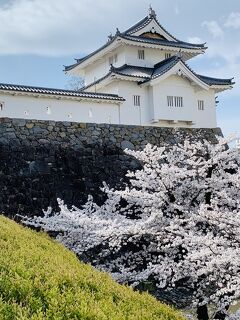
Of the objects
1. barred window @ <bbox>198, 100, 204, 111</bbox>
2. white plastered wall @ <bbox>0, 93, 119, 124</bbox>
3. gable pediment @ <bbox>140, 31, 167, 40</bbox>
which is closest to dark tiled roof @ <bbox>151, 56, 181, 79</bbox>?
gable pediment @ <bbox>140, 31, 167, 40</bbox>

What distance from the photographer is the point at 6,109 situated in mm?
18219

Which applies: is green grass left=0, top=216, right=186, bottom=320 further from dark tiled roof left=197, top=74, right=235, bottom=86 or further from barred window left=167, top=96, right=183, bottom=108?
dark tiled roof left=197, top=74, right=235, bottom=86

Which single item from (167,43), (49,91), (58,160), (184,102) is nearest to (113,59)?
(167,43)

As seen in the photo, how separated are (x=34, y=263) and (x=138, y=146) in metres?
7.35

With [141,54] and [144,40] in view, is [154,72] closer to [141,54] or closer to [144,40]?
[141,54]

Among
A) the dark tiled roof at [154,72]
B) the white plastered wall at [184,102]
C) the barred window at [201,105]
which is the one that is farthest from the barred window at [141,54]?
the barred window at [201,105]

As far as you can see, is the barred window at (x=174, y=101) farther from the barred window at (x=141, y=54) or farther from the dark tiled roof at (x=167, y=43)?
the dark tiled roof at (x=167, y=43)

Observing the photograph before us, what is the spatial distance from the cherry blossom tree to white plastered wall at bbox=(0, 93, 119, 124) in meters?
11.5

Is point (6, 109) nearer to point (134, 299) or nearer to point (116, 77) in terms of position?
point (116, 77)

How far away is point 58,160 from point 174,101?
15510mm

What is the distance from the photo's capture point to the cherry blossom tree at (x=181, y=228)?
5.33 m

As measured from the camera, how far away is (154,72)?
79.9ft

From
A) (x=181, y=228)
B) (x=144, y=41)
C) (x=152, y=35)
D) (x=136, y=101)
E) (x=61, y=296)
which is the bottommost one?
(x=61, y=296)

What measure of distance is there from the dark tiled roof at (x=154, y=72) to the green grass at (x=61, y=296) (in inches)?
771
